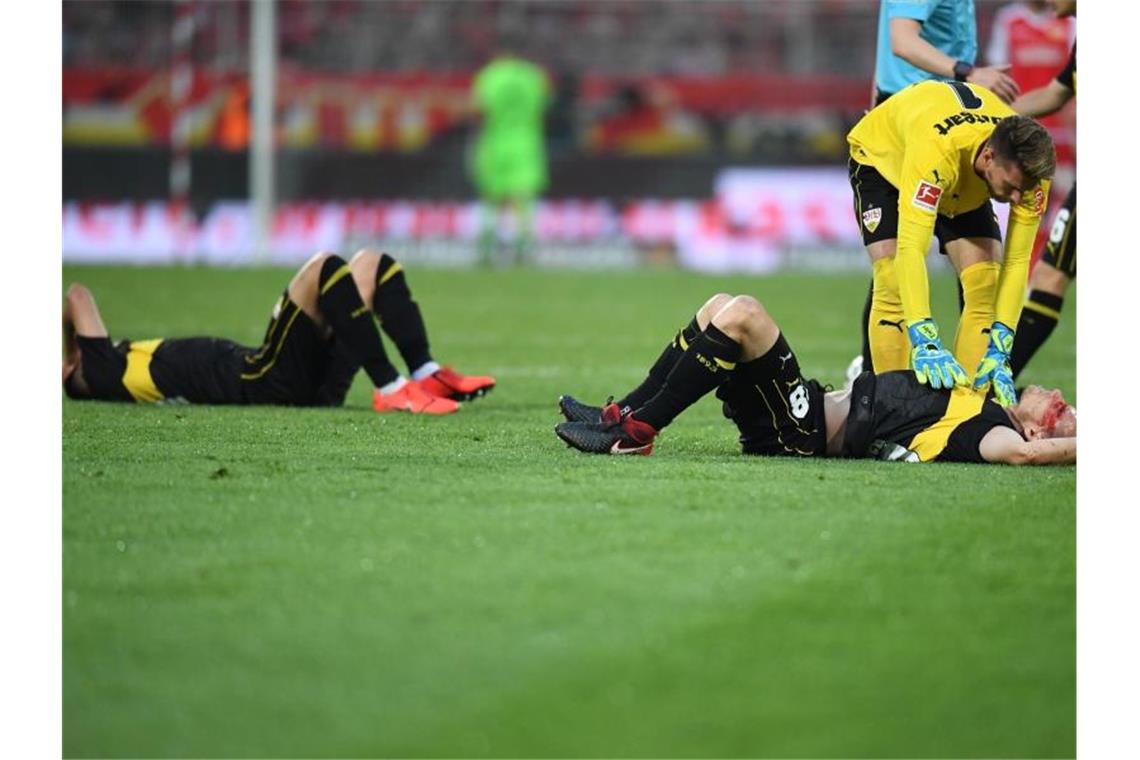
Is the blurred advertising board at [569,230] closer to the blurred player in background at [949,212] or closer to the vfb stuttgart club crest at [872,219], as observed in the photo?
the blurred player in background at [949,212]

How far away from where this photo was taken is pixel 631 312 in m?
12.6

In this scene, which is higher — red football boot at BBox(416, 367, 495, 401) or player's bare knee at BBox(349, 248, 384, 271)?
player's bare knee at BBox(349, 248, 384, 271)

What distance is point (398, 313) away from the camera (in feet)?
22.9

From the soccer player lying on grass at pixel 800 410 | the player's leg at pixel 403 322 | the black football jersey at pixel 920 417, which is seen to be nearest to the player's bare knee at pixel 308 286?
the player's leg at pixel 403 322

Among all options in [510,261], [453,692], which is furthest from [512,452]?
[510,261]

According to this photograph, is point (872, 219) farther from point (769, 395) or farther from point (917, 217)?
point (769, 395)

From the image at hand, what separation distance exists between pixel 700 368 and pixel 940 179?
1.02 meters

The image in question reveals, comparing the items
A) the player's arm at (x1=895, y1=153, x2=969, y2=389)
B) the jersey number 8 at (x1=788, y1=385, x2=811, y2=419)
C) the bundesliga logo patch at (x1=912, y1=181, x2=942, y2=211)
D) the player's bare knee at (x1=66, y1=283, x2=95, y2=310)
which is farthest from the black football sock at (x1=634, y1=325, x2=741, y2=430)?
the player's bare knee at (x1=66, y1=283, x2=95, y2=310)

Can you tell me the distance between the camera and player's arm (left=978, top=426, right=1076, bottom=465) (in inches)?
206

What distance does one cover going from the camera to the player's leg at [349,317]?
22.1ft

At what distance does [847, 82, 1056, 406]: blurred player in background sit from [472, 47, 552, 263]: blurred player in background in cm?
1310

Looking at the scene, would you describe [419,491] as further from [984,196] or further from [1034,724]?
[984,196]

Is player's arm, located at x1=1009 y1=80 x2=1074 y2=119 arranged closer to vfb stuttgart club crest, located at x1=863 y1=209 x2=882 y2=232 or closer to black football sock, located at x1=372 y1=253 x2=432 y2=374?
vfb stuttgart club crest, located at x1=863 y1=209 x2=882 y2=232

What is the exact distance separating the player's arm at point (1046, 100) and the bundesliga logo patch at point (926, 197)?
1.65 metres
